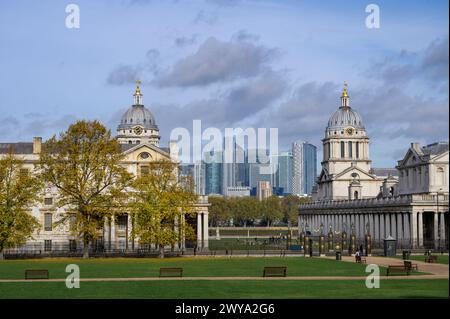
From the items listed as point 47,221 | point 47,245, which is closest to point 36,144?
point 47,221

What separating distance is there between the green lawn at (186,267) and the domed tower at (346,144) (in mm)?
108650

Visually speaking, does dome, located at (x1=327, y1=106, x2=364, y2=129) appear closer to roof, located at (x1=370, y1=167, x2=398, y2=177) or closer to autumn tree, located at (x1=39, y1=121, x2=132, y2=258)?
roof, located at (x1=370, y1=167, x2=398, y2=177)

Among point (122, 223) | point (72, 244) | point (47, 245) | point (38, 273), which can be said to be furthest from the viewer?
point (122, 223)

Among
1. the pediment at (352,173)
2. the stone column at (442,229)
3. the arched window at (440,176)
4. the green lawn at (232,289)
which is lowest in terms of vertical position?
the green lawn at (232,289)

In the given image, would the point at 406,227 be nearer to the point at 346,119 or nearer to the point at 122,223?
the point at 122,223

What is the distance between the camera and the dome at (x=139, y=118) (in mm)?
165500

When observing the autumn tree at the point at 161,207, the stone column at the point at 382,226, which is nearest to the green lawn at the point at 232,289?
the autumn tree at the point at 161,207

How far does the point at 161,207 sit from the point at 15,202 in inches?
556

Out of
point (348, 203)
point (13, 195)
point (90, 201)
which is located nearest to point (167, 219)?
point (90, 201)

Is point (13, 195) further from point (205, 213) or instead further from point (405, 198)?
point (405, 198)

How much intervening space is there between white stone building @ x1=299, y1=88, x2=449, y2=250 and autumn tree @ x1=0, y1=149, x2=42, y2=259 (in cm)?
3923

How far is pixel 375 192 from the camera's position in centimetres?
17750

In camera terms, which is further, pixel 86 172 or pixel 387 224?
pixel 387 224

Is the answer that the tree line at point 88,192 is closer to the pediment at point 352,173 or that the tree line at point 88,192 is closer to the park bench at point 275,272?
the park bench at point 275,272
